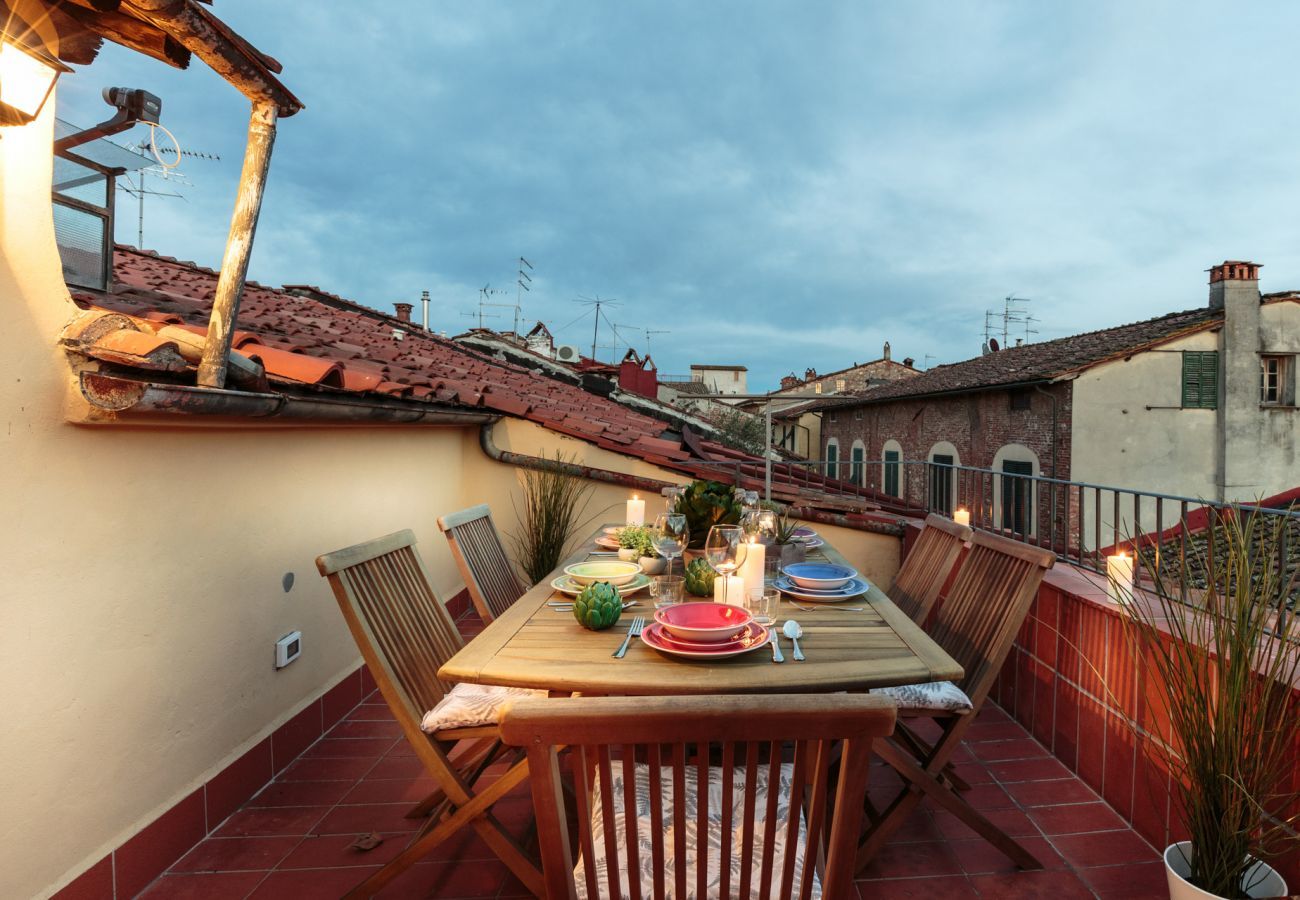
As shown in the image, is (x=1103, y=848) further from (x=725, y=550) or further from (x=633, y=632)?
(x=633, y=632)

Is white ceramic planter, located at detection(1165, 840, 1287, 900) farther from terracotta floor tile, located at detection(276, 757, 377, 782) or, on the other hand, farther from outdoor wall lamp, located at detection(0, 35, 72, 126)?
outdoor wall lamp, located at detection(0, 35, 72, 126)

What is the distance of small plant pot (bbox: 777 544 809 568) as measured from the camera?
8.13ft

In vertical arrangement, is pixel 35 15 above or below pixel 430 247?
below

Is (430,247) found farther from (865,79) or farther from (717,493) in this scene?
(717,493)

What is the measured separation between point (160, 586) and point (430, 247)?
45615 mm

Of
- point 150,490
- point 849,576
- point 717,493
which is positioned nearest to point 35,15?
point 150,490

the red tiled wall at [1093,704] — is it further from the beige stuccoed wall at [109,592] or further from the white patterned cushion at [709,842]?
the beige stuccoed wall at [109,592]

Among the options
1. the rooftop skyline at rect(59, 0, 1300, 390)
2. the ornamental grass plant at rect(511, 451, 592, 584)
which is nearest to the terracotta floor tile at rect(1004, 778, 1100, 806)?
the ornamental grass plant at rect(511, 451, 592, 584)

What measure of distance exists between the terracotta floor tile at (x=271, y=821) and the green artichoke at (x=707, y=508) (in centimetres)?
160

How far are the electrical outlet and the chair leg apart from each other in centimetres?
103

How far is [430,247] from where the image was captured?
4300 centimetres

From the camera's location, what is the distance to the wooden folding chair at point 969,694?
1.75m

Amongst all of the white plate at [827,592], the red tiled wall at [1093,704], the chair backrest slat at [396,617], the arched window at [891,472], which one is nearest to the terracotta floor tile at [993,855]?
the red tiled wall at [1093,704]

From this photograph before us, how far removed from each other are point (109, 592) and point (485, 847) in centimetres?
126
